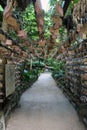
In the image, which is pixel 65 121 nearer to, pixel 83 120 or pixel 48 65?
pixel 83 120

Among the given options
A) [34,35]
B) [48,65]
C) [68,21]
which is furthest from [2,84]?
[48,65]

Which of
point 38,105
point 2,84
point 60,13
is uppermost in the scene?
Answer: point 60,13

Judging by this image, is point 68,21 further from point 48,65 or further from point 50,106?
point 48,65

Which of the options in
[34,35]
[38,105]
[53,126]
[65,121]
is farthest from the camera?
[34,35]

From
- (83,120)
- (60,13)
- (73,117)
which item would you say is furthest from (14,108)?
(60,13)

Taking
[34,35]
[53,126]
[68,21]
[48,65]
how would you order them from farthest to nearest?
[48,65] < [34,35] < [68,21] < [53,126]

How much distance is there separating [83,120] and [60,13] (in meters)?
4.81

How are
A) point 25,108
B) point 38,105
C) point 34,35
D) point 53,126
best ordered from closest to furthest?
point 53,126 < point 25,108 < point 38,105 < point 34,35

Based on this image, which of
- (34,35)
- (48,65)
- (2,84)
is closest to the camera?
(2,84)

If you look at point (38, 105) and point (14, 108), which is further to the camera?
point (38, 105)

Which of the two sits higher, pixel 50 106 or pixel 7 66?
pixel 7 66

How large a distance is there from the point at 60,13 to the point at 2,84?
6.42 meters

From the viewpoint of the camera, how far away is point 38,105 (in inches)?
448

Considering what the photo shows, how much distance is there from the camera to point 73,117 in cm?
893
